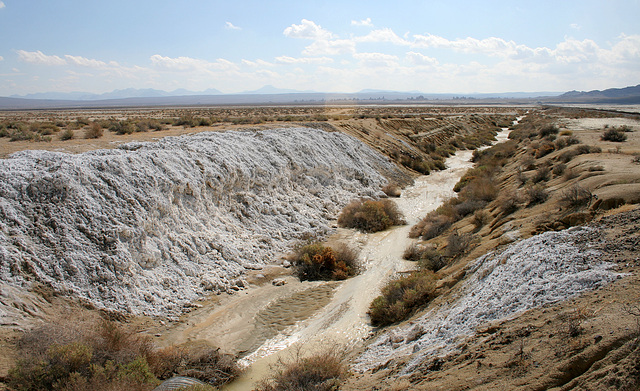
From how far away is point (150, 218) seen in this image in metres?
10.3

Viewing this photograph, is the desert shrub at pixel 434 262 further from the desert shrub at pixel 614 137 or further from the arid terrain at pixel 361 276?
the desert shrub at pixel 614 137

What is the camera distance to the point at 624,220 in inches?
272

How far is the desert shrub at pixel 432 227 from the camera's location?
13.3m

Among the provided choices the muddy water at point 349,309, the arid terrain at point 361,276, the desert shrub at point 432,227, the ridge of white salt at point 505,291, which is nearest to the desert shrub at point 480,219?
the arid terrain at point 361,276

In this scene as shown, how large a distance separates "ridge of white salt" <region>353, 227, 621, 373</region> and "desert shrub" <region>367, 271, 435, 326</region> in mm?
645

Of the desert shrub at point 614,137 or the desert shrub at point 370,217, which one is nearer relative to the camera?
the desert shrub at point 370,217

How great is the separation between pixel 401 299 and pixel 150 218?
711cm

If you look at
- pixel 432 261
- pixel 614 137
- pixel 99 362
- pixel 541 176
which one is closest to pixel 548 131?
pixel 614 137

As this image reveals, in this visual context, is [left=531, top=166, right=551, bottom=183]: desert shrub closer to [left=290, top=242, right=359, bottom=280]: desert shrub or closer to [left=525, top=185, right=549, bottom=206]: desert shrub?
[left=525, top=185, right=549, bottom=206]: desert shrub

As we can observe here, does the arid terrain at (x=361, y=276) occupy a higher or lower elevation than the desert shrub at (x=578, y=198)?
lower

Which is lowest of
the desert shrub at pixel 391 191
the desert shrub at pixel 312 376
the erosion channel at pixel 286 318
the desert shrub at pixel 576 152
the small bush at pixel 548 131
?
the erosion channel at pixel 286 318

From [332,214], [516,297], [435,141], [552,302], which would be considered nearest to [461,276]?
[516,297]

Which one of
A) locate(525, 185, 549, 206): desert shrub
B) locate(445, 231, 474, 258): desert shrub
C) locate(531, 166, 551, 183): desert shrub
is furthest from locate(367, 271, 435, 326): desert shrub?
locate(531, 166, 551, 183): desert shrub

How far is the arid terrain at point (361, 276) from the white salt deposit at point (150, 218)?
0.18 feet
